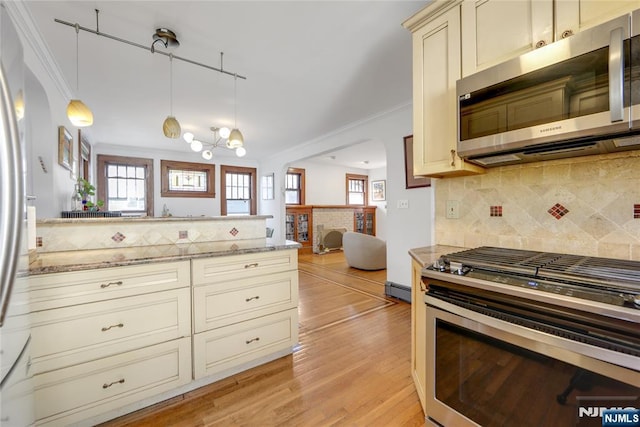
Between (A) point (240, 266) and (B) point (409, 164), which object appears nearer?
(A) point (240, 266)

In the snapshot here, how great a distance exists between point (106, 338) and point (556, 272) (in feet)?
7.10

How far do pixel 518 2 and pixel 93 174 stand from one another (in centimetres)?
670

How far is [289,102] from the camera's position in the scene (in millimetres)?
3492

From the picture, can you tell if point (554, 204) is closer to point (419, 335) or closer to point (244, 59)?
point (419, 335)

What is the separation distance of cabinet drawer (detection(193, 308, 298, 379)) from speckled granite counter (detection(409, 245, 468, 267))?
110 cm

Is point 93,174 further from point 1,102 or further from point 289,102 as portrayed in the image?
point 1,102

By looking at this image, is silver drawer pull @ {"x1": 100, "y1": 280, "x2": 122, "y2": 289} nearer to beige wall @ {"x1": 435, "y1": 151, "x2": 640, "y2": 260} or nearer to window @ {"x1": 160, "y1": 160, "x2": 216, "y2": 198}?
beige wall @ {"x1": 435, "y1": 151, "x2": 640, "y2": 260}

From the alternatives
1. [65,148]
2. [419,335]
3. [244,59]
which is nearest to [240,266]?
[419,335]

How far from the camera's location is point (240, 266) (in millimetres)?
1921

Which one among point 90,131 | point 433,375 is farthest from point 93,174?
point 433,375

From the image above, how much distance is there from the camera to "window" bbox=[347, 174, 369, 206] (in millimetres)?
8823

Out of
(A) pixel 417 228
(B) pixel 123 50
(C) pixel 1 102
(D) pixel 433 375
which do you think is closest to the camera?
(C) pixel 1 102

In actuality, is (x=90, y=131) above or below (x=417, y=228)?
above

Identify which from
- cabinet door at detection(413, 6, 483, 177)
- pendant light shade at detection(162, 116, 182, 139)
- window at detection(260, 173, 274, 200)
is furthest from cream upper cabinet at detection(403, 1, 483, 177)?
window at detection(260, 173, 274, 200)
